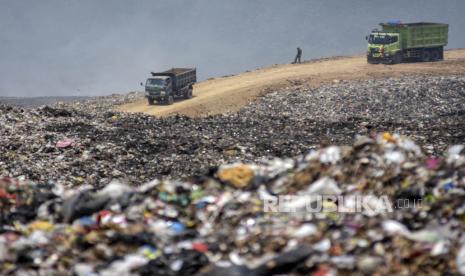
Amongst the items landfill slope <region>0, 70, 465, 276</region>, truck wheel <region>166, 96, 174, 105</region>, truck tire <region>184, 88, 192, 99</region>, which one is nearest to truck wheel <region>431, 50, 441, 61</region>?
truck tire <region>184, 88, 192, 99</region>

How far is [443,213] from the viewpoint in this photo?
860cm

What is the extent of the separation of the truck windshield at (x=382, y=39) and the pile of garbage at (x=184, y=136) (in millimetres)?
11881

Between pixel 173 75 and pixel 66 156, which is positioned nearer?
pixel 66 156

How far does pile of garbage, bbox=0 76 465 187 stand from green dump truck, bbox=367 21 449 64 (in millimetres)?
12036

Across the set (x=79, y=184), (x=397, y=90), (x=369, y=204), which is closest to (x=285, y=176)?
(x=369, y=204)

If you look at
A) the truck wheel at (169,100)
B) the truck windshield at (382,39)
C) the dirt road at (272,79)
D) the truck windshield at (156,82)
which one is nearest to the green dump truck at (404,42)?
the truck windshield at (382,39)

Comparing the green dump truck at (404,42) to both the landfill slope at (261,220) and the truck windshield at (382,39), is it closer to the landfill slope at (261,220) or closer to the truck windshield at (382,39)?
the truck windshield at (382,39)

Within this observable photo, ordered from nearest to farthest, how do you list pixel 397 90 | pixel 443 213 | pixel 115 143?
pixel 443 213
pixel 115 143
pixel 397 90

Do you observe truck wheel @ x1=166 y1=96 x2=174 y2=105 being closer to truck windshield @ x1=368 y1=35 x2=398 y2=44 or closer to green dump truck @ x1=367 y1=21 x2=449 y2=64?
green dump truck @ x1=367 y1=21 x2=449 y2=64

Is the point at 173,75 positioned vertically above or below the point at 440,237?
above

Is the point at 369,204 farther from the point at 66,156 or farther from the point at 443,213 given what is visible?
the point at 66,156

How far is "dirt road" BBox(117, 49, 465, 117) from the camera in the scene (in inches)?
1473

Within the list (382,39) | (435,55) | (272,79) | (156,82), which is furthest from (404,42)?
(156,82)

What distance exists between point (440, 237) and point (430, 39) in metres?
42.2
